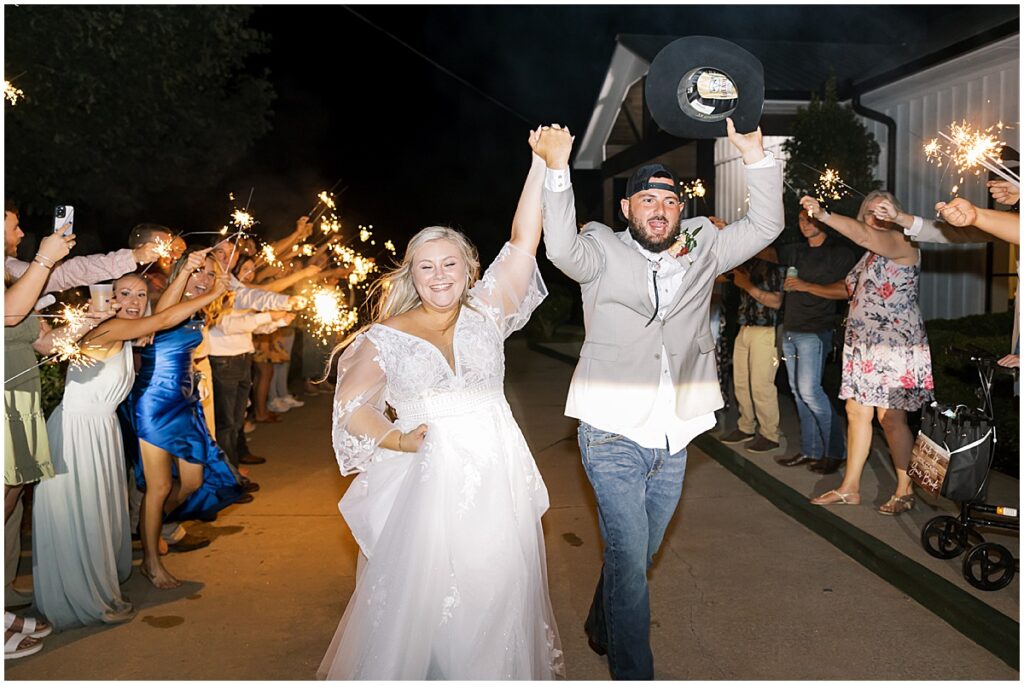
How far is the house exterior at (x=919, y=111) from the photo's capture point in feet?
34.4

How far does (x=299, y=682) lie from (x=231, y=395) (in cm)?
508

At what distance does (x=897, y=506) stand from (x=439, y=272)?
4.35m

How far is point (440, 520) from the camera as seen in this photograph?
3740 millimetres

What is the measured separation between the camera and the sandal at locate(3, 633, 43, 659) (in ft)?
15.5

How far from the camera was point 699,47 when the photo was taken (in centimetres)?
407

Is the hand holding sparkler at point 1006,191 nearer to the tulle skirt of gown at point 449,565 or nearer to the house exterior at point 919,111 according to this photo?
the house exterior at point 919,111

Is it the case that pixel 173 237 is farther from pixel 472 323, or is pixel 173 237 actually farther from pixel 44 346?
pixel 472 323

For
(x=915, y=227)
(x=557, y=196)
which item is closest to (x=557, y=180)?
(x=557, y=196)

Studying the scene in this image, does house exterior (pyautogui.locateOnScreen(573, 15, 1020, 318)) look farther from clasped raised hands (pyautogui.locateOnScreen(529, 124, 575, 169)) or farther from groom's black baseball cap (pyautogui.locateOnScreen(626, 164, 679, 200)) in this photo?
clasped raised hands (pyautogui.locateOnScreen(529, 124, 575, 169))

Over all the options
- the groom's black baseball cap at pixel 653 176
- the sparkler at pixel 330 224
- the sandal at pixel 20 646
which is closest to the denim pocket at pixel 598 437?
the groom's black baseball cap at pixel 653 176

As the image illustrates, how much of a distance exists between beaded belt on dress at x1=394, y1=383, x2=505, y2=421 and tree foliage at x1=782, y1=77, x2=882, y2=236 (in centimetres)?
925

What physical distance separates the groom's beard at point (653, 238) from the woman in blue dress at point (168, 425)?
2768mm

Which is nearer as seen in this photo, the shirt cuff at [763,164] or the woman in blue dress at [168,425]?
the shirt cuff at [763,164]

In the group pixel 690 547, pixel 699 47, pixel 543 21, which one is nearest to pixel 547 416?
pixel 690 547
